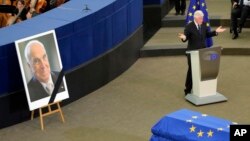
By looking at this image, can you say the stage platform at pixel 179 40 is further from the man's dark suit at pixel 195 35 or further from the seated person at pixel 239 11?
the man's dark suit at pixel 195 35

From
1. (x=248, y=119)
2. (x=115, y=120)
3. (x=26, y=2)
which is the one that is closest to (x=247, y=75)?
(x=248, y=119)

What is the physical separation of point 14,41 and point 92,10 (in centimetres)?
186

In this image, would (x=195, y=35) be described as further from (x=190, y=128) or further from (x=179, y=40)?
(x=179, y=40)

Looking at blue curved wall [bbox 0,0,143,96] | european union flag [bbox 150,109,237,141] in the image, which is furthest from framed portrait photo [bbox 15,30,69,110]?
european union flag [bbox 150,109,237,141]

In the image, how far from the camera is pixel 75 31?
27.0 feet

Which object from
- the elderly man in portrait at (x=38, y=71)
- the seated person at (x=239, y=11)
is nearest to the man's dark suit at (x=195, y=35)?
the elderly man in portrait at (x=38, y=71)

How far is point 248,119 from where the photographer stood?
7.71 m

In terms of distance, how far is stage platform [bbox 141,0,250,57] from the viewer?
1102 centimetres

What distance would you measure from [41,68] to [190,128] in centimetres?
257

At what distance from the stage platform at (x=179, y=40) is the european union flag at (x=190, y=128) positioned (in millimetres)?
4983

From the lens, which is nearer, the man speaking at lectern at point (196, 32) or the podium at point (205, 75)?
the podium at point (205, 75)

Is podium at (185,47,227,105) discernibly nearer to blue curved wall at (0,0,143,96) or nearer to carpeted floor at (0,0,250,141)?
carpeted floor at (0,0,250,141)

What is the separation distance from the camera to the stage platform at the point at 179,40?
36.1 ft

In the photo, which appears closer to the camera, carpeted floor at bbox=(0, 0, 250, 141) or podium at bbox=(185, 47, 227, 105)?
carpeted floor at bbox=(0, 0, 250, 141)
